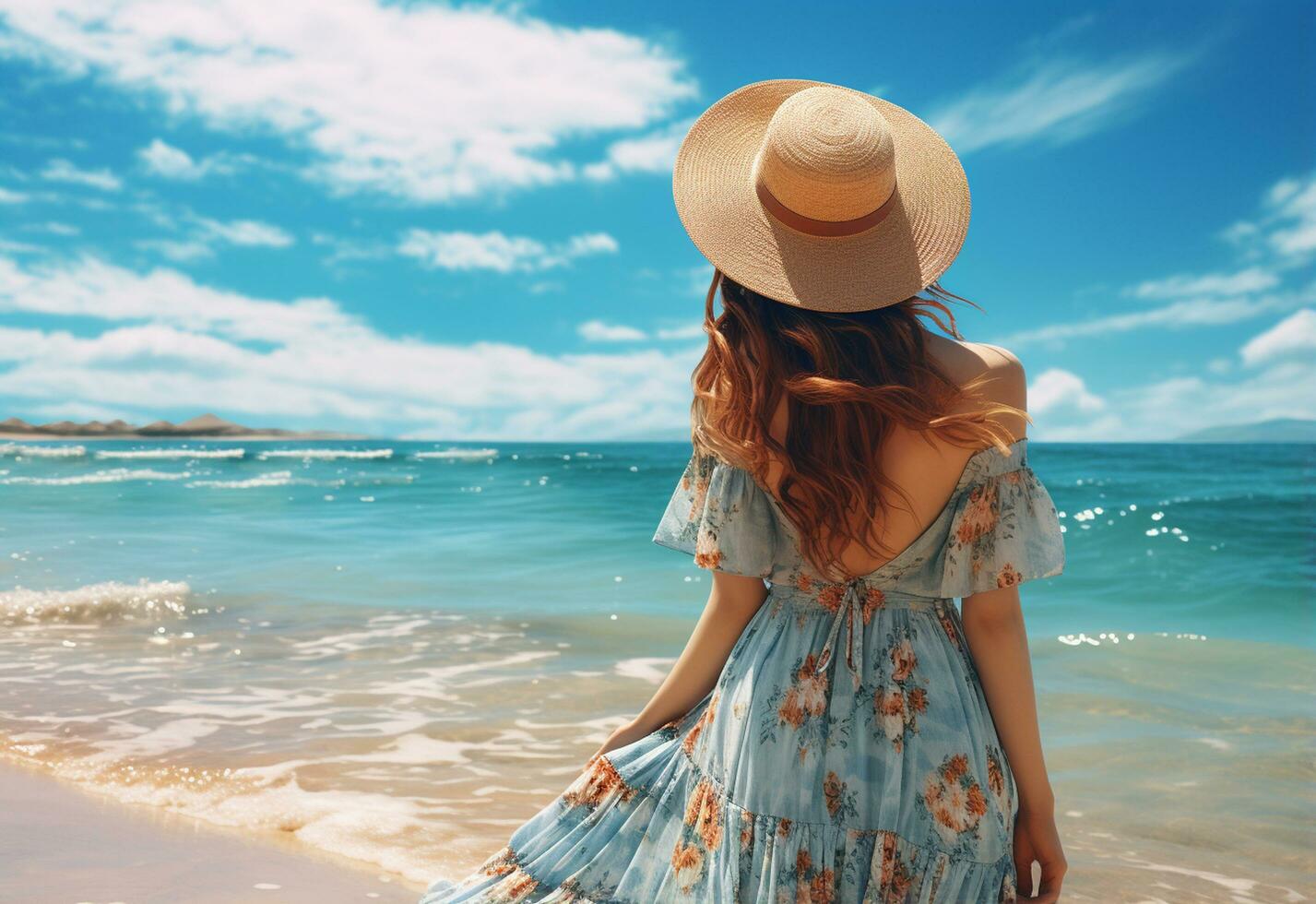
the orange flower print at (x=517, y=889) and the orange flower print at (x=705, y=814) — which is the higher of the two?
the orange flower print at (x=705, y=814)

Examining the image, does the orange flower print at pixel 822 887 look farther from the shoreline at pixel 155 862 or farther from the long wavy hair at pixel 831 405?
the shoreline at pixel 155 862

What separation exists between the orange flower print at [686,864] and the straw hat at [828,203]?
944 millimetres

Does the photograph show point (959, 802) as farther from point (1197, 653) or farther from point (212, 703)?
point (1197, 653)

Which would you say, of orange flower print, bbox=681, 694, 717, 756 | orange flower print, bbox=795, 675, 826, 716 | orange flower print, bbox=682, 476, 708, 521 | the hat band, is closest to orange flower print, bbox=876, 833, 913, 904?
orange flower print, bbox=795, 675, 826, 716

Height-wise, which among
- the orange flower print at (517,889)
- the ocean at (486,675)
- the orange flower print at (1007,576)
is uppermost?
the orange flower print at (1007,576)

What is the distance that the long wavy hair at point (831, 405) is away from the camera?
59.2 inches

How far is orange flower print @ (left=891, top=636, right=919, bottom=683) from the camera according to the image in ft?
5.28

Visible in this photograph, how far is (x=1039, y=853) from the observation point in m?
1.67

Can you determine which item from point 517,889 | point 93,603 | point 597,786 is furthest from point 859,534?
point 93,603

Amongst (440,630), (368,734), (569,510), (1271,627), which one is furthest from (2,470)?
(1271,627)

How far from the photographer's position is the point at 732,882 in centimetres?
163

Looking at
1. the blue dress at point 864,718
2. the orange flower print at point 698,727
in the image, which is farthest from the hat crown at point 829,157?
the orange flower print at point 698,727

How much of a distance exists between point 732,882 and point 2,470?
31.9 m

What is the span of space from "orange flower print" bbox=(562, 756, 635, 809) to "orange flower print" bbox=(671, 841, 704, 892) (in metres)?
0.15
